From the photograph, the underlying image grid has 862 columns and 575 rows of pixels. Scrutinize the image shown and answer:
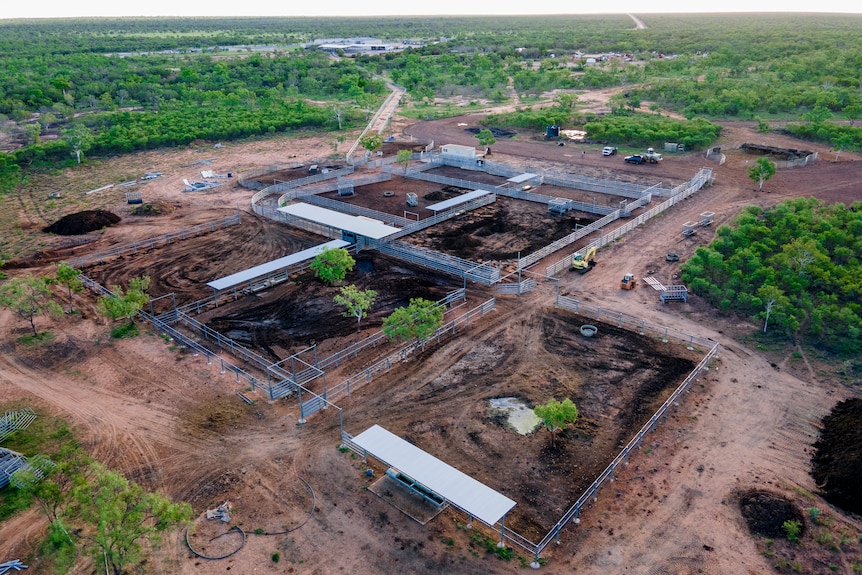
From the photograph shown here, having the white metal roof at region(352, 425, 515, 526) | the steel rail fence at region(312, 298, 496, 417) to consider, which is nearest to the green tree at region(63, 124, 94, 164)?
the steel rail fence at region(312, 298, 496, 417)

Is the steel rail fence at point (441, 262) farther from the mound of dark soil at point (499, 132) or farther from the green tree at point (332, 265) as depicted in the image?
the mound of dark soil at point (499, 132)

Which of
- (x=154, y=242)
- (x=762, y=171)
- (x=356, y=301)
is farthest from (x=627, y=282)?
(x=154, y=242)

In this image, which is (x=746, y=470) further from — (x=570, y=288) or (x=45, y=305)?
(x=45, y=305)

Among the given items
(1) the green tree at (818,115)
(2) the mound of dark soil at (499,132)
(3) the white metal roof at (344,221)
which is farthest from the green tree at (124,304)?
(1) the green tree at (818,115)

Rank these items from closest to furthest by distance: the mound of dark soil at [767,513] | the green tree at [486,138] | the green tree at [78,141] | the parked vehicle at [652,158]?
the mound of dark soil at [767,513] < the parked vehicle at [652,158] < the green tree at [78,141] < the green tree at [486,138]

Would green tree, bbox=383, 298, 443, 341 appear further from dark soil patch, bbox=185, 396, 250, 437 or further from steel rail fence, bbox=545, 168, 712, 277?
steel rail fence, bbox=545, 168, 712, 277

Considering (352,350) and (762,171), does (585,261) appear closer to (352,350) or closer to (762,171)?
(352,350)
